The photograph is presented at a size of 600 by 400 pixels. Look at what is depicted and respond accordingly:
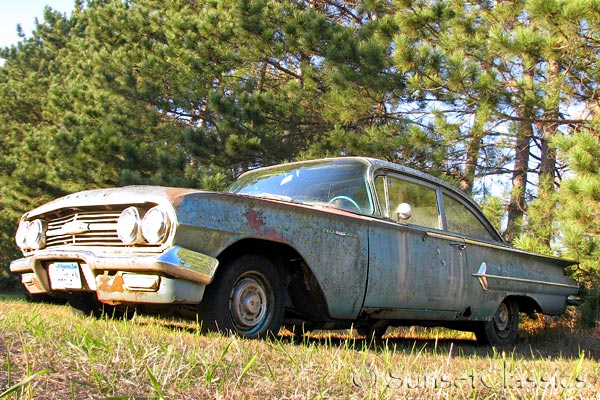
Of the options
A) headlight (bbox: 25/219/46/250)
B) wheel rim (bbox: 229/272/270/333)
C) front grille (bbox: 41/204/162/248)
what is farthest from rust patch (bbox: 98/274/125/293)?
headlight (bbox: 25/219/46/250)

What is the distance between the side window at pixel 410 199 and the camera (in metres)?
4.66

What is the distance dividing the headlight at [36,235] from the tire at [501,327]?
3.79 meters

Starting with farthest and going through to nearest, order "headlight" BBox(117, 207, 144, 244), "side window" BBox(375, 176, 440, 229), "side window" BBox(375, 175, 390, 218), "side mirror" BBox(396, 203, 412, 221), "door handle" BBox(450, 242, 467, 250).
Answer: "door handle" BBox(450, 242, 467, 250) < "side window" BBox(375, 176, 440, 229) < "side window" BBox(375, 175, 390, 218) < "side mirror" BBox(396, 203, 412, 221) < "headlight" BBox(117, 207, 144, 244)

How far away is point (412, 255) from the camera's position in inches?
179

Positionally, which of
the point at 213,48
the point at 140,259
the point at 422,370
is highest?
the point at 213,48

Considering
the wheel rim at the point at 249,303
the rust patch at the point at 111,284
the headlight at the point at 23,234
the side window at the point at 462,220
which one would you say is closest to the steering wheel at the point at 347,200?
the wheel rim at the point at 249,303

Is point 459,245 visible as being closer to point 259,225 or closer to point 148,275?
point 259,225

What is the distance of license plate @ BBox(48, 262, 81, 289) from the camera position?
3770mm

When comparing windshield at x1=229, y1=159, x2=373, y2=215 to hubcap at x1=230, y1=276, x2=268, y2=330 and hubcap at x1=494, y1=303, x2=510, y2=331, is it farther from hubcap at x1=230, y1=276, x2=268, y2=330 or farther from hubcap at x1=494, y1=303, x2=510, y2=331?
hubcap at x1=494, y1=303, x2=510, y2=331

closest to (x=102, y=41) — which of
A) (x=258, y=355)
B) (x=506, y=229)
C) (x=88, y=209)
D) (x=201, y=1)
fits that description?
(x=201, y=1)

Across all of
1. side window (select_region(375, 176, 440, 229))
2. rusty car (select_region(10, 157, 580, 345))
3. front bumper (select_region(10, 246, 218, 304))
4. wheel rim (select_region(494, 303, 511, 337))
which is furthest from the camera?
wheel rim (select_region(494, 303, 511, 337))

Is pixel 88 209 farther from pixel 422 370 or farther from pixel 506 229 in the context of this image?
pixel 506 229

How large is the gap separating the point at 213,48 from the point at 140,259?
36.8 ft

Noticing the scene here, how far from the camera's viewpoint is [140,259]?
335cm
